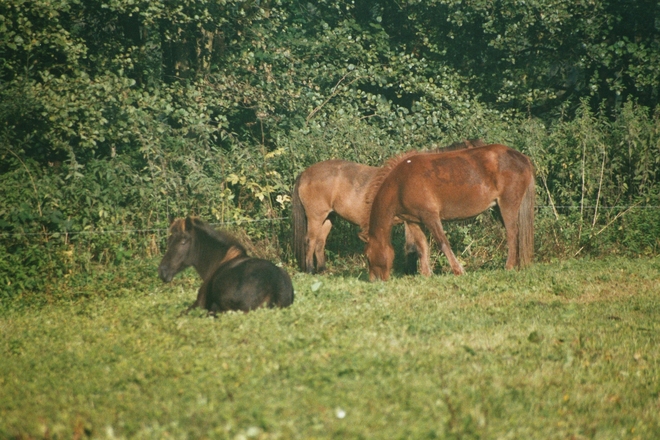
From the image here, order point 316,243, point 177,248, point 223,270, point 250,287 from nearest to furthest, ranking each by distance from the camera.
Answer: point 250,287 < point 223,270 < point 177,248 < point 316,243

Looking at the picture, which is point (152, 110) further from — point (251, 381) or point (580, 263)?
point (251, 381)

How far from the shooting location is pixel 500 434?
4.23m

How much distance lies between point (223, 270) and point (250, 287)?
520 mm

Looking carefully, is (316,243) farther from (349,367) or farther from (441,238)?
(349,367)

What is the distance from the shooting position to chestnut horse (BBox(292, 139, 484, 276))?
12039 mm

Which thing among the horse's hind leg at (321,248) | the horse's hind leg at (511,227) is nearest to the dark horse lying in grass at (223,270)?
the horse's hind leg at (321,248)

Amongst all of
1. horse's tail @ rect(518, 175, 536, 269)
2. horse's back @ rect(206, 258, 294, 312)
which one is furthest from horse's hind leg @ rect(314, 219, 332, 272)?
horse's back @ rect(206, 258, 294, 312)

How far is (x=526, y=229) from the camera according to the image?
452 inches

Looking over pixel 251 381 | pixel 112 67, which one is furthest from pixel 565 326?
pixel 112 67

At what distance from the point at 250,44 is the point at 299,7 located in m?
3.94

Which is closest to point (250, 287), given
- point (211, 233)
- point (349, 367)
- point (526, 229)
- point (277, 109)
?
point (211, 233)

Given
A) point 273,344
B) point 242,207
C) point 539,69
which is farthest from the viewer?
point 539,69

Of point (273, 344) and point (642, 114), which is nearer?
point (273, 344)

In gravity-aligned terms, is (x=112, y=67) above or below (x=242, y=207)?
above
